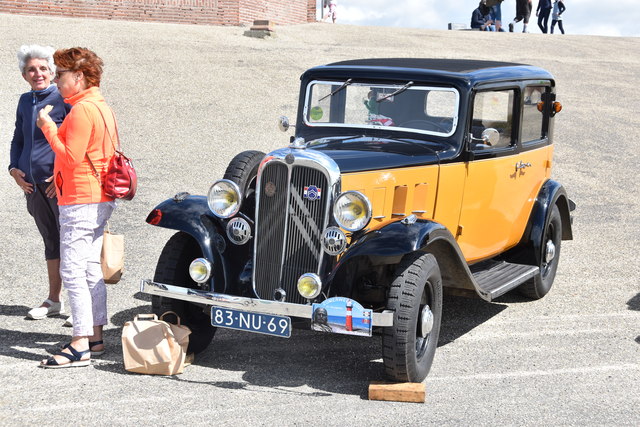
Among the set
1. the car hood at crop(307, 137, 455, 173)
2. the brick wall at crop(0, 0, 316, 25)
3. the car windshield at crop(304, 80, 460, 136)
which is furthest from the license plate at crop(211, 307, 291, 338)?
the brick wall at crop(0, 0, 316, 25)

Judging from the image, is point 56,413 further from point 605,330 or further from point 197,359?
point 605,330

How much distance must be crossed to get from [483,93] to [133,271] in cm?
357

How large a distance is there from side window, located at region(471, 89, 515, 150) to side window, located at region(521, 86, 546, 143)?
22cm

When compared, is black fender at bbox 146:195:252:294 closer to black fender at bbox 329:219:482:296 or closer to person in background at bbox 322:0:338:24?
black fender at bbox 329:219:482:296

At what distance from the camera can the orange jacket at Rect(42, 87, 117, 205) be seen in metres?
4.94

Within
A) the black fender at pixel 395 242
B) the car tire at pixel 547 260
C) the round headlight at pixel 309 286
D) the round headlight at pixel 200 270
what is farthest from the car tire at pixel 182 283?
the car tire at pixel 547 260

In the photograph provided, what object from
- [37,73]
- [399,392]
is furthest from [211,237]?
[37,73]

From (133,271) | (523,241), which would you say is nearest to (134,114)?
(133,271)

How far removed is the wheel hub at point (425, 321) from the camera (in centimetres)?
496

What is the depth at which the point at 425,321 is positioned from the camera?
196 inches

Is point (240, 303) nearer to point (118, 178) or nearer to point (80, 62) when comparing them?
point (118, 178)

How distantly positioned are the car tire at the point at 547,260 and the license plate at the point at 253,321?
302 centimetres

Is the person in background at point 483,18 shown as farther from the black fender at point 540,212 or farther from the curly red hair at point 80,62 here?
the curly red hair at point 80,62

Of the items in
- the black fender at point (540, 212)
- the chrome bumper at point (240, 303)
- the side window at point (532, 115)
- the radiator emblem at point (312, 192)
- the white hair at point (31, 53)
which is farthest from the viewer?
the black fender at point (540, 212)
